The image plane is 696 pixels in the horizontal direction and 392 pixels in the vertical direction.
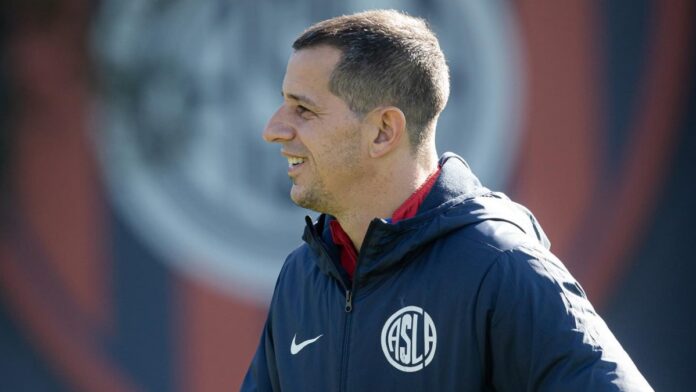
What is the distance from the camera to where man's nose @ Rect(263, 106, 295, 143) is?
234 cm

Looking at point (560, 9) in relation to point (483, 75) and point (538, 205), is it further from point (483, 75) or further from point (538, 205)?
point (538, 205)

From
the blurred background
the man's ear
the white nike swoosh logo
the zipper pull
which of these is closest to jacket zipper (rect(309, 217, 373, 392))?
the zipper pull

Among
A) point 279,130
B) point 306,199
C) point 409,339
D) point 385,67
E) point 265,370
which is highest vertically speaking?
point 385,67

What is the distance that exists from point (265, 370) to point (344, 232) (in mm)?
384

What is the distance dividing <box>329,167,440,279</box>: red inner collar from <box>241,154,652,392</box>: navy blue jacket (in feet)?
0.07

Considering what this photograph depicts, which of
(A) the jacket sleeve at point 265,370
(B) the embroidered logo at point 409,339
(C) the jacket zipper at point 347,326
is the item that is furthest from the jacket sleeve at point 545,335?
(A) the jacket sleeve at point 265,370

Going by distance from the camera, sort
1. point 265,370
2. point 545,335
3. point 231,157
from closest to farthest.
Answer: point 545,335, point 265,370, point 231,157

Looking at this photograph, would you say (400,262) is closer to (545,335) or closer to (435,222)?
(435,222)

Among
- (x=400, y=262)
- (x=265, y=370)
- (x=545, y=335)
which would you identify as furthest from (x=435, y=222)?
(x=265, y=370)

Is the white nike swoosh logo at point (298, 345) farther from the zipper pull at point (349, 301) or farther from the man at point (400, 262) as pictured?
the zipper pull at point (349, 301)

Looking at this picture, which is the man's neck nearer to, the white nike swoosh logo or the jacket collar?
the jacket collar

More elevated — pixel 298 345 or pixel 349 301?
pixel 349 301

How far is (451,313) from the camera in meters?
2.08

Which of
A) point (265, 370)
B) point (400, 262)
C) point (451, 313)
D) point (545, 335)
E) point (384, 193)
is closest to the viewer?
point (545, 335)
